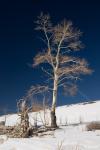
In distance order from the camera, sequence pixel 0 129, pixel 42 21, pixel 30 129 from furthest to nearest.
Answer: pixel 42 21 → pixel 0 129 → pixel 30 129

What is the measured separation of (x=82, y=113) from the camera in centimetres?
3206

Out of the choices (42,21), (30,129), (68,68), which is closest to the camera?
(30,129)

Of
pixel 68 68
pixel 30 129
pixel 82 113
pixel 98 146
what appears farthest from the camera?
pixel 82 113

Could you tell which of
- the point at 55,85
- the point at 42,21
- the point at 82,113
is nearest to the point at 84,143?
the point at 55,85

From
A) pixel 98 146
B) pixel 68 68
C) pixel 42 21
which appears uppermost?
pixel 42 21

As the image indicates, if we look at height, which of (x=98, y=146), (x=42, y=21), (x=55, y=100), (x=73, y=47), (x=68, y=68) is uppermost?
(x=42, y=21)

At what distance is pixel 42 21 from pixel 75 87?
201 inches

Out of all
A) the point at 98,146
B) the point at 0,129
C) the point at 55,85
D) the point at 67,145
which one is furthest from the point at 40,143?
the point at 55,85

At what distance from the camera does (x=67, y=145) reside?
8.49 m

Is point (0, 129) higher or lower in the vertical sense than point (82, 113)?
lower

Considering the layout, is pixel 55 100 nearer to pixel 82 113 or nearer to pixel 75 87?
pixel 75 87

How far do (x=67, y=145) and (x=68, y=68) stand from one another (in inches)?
537

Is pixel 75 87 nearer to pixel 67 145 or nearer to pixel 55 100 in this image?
pixel 55 100

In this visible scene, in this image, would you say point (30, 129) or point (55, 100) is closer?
point (30, 129)
